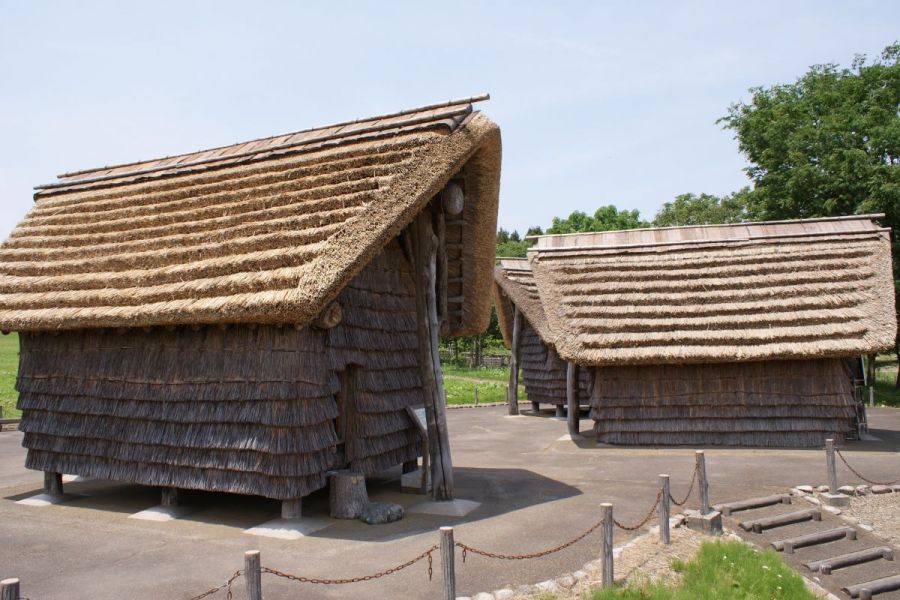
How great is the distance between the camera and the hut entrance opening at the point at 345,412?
933cm

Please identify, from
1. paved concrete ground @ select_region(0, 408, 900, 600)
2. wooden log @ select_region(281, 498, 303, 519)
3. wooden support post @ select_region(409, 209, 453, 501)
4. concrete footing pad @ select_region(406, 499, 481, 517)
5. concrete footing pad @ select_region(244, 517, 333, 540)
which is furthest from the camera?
wooden support post @ select_region(409, 209, 453, 501)

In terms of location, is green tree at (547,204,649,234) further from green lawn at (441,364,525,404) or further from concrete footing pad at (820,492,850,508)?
concrete footing pad at (820,492,850,508)

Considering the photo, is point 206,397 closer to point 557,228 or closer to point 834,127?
point 834,127

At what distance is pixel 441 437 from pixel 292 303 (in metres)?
3.31

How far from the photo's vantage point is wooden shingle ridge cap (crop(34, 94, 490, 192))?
9.65m

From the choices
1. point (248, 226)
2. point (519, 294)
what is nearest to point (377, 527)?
point (248, 226)

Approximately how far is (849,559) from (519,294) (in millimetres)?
13502

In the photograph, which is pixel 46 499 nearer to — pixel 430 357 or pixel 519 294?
pixel 430 357

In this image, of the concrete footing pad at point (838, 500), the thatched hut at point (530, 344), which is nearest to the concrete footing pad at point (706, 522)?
the concrete footing pad at point (838, 500)

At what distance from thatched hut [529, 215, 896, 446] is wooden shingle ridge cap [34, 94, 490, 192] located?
648 centimetres

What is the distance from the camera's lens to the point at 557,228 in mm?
48844

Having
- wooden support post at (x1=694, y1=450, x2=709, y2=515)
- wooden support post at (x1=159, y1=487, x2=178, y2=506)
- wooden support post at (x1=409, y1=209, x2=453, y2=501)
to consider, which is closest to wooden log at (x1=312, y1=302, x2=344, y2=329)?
wooden support post at (x1=409, y1=209, x2=453, y2=501)

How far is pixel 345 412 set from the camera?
942cm

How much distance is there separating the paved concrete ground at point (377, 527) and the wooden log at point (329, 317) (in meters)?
2.51
